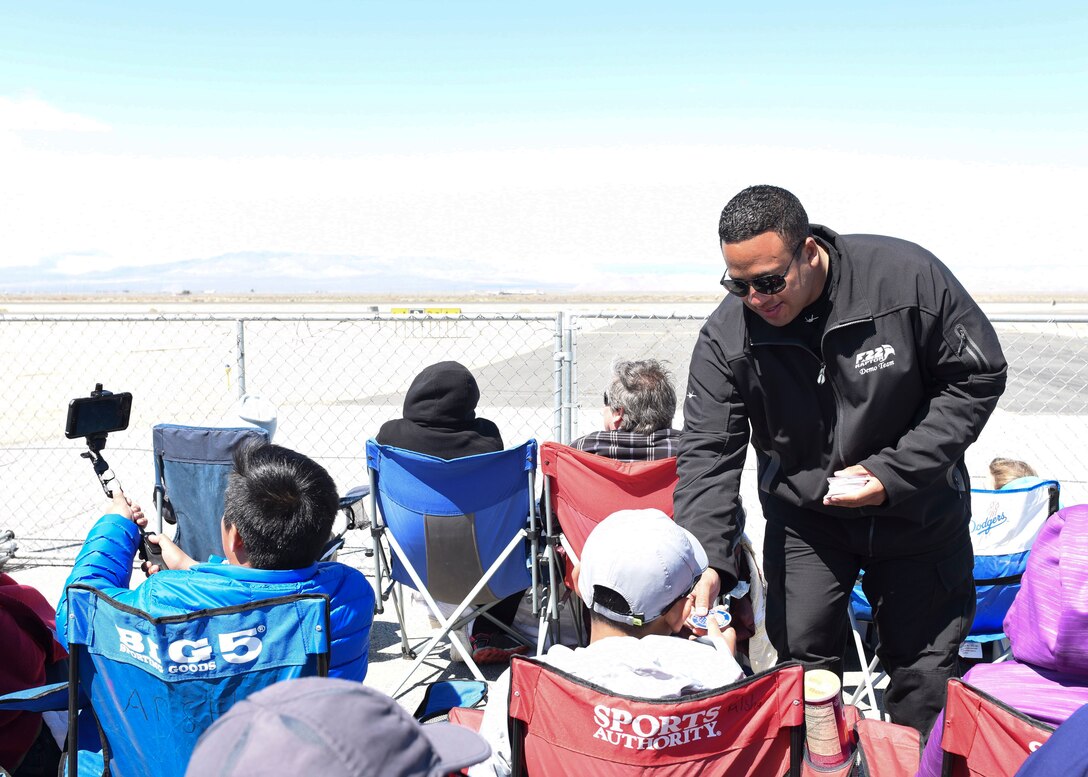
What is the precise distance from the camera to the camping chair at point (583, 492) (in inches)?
153

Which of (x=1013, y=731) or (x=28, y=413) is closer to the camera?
(x=1013, y=731)

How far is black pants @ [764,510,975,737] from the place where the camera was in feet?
9.11

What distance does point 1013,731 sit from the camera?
5.49 ft

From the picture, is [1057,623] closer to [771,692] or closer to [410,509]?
[771,692]

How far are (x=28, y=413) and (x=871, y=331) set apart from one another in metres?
14.4

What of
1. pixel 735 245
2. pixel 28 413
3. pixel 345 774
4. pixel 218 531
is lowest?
pixel 28 413

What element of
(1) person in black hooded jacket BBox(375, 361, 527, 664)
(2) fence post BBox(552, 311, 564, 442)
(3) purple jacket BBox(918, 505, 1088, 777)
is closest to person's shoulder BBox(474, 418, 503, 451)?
(1) person in black hooded jacket BBox(375, 361, 527, 664)

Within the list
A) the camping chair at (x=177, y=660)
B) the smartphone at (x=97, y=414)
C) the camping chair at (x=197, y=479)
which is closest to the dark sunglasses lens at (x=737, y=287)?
the camping chair at (x=177, y=660)

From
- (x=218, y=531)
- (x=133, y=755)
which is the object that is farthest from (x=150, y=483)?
(x=133, y=755)

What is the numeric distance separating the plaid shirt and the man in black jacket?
950 millimetres

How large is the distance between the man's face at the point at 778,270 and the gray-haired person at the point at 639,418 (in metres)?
1.38

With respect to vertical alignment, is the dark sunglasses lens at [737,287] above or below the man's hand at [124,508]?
above

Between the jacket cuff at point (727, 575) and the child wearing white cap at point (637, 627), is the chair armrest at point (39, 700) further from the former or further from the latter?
the jacket cuff at point (727, 575)

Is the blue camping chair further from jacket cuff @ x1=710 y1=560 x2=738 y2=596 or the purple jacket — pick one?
the purple jacket
